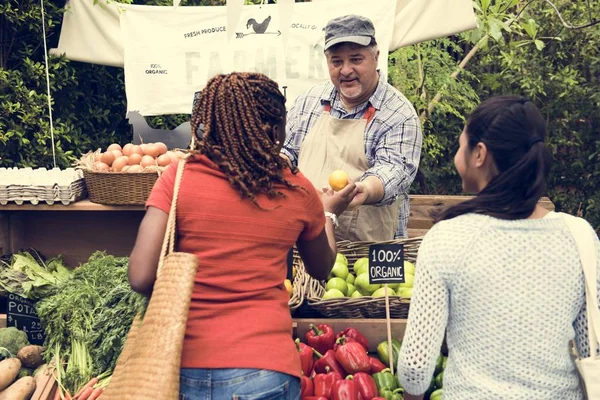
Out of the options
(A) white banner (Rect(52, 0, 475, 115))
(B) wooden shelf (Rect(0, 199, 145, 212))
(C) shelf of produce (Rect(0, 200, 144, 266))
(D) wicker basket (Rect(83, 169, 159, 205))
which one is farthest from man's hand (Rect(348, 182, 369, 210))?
(A) white banner (Rect(52, 0, 475, 115))

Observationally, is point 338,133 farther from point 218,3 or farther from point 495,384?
point 218,3

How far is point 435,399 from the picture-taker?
10.7ft

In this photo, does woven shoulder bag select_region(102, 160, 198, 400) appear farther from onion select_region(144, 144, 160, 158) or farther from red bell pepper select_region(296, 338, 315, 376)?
onion select_region(144, 144, 160, 158)

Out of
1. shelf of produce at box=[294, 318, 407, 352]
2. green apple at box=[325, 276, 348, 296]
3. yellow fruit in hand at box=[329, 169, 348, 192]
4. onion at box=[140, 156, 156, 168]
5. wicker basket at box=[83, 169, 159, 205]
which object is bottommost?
shelf of produce at box=[294, 318, 407, 352]

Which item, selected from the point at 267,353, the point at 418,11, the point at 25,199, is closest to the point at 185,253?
the point at 267,353

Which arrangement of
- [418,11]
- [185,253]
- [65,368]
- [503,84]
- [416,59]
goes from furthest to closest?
[503,84]
[416,59]
[418,11]
[65,368]
[185,253]

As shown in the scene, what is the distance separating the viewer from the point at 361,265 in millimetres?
4152

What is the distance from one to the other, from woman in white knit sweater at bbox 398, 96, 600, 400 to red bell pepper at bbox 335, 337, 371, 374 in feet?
4.08

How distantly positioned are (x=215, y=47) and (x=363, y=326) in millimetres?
3024

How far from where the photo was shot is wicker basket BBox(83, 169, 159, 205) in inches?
166

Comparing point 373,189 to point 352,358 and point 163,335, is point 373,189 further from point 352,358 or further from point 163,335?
point 163,335

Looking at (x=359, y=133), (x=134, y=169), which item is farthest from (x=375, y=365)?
(x=134, y=169)

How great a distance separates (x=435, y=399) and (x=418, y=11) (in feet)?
10.9

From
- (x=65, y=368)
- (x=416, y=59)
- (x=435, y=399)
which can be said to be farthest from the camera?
(x=416, y=59)
